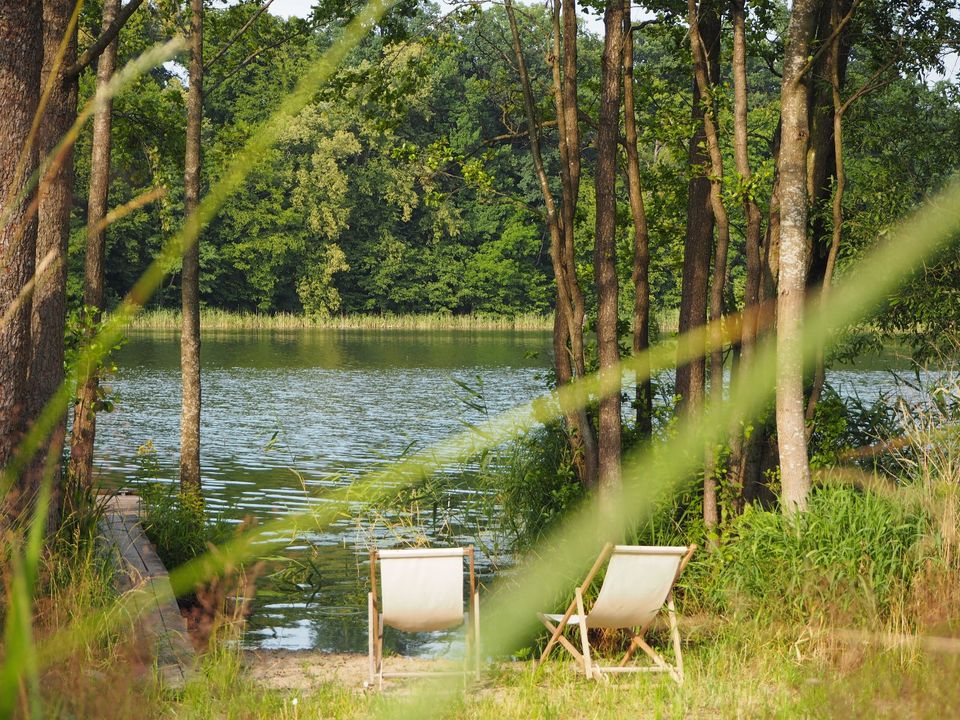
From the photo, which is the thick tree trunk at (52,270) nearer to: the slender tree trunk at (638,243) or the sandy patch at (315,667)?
the sandy patch at (315,667)

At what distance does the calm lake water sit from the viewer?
752cm

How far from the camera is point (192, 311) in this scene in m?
9.47

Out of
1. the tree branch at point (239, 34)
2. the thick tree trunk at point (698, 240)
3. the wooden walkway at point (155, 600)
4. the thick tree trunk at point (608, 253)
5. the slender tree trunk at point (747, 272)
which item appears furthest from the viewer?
the tree branch at point (239, 34)

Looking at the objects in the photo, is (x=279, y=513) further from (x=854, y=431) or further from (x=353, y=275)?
(x=353, y=275)

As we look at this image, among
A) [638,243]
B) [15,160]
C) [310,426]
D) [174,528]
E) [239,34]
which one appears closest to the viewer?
[15,160]

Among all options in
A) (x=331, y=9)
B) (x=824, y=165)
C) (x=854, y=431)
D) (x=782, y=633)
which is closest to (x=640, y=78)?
(x=824, y=165)

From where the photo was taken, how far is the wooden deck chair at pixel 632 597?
4941mm

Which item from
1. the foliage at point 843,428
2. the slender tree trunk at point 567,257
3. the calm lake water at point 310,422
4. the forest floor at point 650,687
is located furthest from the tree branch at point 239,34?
the forest floor at point 650,687

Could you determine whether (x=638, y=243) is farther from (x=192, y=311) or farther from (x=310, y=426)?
(x=310, y=426)

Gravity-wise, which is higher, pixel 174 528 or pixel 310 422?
pixel 174 528

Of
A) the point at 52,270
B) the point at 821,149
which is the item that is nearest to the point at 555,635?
the point at 52,270

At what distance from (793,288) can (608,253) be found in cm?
144

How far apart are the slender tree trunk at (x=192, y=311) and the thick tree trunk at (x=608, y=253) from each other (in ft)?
11.4

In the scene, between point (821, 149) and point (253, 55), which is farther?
point (253, 55)
